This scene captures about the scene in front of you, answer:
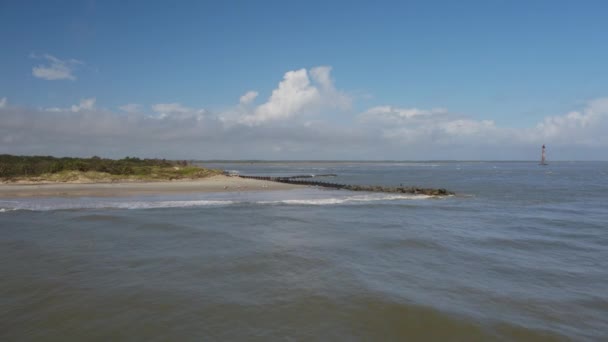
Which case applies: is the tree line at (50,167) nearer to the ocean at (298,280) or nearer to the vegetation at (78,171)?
the vegetation at (78,171)

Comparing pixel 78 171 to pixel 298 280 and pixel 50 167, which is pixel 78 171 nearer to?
pixel 50 167

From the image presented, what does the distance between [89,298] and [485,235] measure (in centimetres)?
1674

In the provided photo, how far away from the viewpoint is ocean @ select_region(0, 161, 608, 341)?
7793 millimetres

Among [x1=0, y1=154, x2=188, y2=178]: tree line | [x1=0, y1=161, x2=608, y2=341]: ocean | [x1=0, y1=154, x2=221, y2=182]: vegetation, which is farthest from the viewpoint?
[x1=0, y1=154, x2=188, y2=178]: tree line

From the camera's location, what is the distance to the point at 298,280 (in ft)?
35.6

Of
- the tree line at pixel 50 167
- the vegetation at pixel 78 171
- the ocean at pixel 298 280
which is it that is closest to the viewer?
the ocean at pixel 298 280

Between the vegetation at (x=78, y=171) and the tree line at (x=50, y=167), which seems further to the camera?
the tree line at (x=50, y=167)

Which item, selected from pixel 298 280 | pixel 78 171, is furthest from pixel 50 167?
pixel 298 280

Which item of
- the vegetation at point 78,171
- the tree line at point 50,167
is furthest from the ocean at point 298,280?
the tree line at point 50,167

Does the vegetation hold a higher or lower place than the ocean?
higher

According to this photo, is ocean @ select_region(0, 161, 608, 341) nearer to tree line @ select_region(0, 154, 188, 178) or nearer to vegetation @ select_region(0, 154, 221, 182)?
vegetation @ select_region(0, 154, 221, 182)

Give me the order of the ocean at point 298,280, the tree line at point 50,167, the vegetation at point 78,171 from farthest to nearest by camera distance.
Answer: the tree line at point 50,167 < the vegetation at point 78,171 < the ocean at point 298,280

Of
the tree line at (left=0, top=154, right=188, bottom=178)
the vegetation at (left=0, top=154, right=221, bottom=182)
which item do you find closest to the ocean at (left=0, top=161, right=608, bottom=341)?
the vegetation at (left=0, top=154, right=221, bottom=182)

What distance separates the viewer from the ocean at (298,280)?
25.6ft
